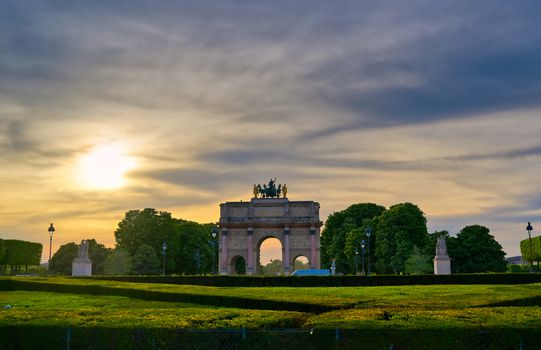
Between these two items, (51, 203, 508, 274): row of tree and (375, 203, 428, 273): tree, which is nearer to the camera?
(51, 203, 508, 274): row of tree

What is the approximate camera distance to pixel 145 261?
85625 mm

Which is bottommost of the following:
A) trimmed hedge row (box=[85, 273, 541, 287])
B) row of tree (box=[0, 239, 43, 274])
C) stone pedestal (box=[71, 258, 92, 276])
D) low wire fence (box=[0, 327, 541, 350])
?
low wire fence (box=[0, 327, 541, 350])

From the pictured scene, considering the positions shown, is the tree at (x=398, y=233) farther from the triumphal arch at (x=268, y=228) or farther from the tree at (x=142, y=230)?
the tree at (x=142, y=230)

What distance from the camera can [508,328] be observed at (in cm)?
1264

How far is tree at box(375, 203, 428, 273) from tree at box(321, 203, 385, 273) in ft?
48.3

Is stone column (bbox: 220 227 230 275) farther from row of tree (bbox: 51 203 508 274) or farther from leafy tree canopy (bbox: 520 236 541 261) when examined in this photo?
leafy tree canopy (bbox: 520 236 541 261)

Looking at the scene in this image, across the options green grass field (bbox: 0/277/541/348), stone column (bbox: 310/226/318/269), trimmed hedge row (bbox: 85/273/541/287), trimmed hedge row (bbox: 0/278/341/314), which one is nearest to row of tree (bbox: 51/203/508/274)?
stone column (bbox: 310/226/318/269)

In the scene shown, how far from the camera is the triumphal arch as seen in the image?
9338 cm

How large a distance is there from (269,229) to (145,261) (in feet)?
66.2

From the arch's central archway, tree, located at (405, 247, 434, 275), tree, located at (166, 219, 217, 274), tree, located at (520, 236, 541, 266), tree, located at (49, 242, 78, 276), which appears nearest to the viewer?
tree, located at (405, 247, 434, 275)

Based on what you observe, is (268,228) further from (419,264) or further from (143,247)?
(419,264)

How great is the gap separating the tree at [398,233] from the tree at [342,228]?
579 inches

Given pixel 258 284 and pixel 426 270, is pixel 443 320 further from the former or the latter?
pixel 426 270

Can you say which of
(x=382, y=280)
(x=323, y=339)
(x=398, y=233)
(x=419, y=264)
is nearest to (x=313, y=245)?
(x=398, y=233)
